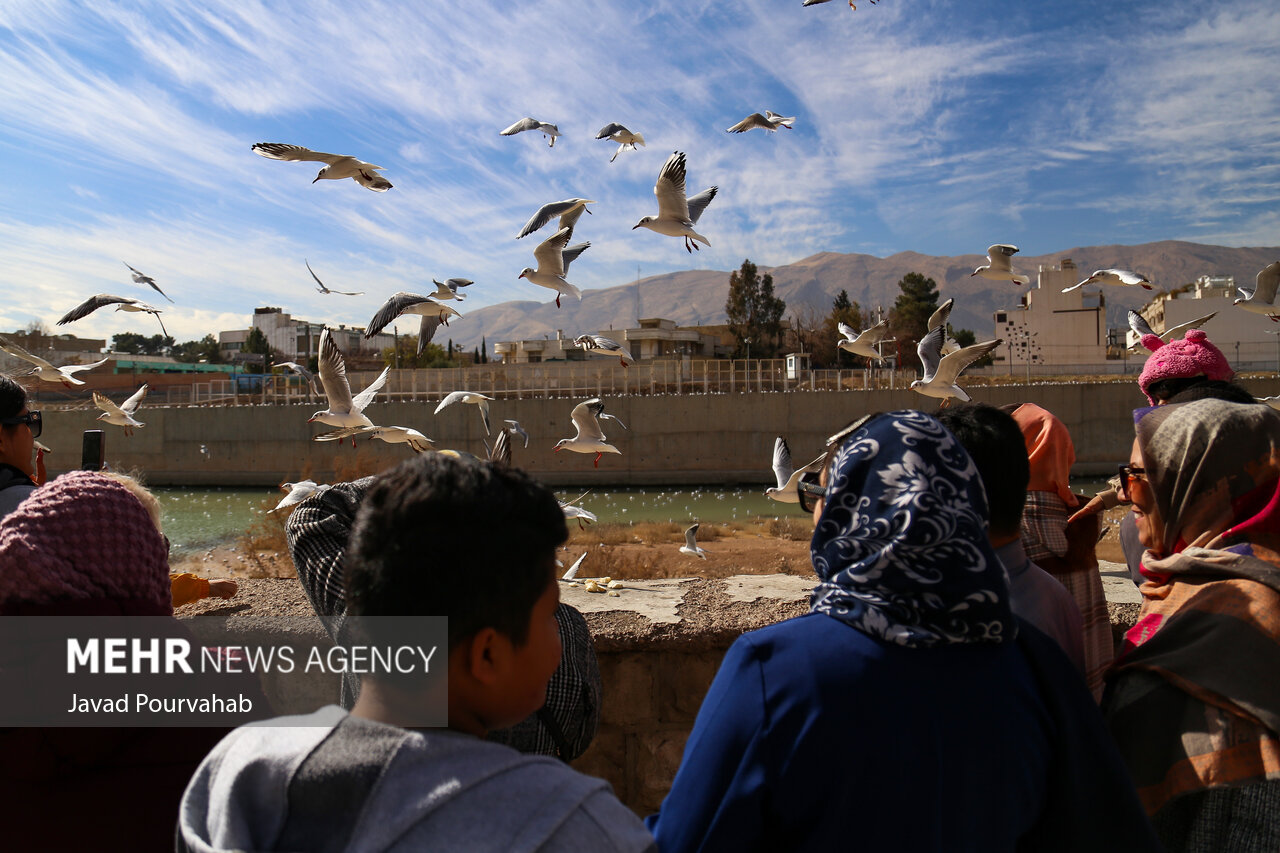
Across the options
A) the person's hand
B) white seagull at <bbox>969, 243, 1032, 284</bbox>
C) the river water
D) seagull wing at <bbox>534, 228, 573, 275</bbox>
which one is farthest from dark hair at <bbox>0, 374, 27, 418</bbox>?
the river water

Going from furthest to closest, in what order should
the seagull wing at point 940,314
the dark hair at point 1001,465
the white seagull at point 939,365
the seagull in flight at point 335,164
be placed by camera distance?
the white seagull at point 939,365 < the seagull wing at point 940,314 < the seagull in flight at point 335,164 < the dark hair at point 1001,465

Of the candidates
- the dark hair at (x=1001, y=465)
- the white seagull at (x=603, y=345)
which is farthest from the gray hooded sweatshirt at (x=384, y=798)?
the white seagull at (x=603, y=345)

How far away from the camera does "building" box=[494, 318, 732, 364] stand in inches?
2120

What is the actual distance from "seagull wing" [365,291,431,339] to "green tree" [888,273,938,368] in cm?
4638

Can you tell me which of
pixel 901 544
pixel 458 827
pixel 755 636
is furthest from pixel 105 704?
pixel 901 544

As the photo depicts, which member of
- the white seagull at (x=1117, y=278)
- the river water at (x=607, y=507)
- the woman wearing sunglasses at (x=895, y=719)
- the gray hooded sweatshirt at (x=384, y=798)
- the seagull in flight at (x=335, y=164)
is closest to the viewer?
the gray hooded sweatshirt at (x=384, y=798)

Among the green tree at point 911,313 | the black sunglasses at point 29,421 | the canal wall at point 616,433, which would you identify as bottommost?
the canal wall at point 616,433

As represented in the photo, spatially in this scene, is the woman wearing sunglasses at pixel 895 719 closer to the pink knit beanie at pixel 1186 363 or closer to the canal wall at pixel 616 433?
the pink knit beanie at pixel 1186 363

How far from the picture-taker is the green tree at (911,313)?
177 ft

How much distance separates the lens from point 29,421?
2875 mm

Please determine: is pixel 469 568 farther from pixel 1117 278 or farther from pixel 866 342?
pixel 866 342

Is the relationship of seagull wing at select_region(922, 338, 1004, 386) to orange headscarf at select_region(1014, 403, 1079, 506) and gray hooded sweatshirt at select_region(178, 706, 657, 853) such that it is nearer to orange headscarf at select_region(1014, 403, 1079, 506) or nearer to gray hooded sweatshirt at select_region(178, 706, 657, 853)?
orange headscarf at select_region(1014, 403, 1079, 506)

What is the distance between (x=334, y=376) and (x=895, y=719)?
777 cm

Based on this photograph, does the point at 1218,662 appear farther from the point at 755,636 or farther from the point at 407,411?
the point at 407,411
